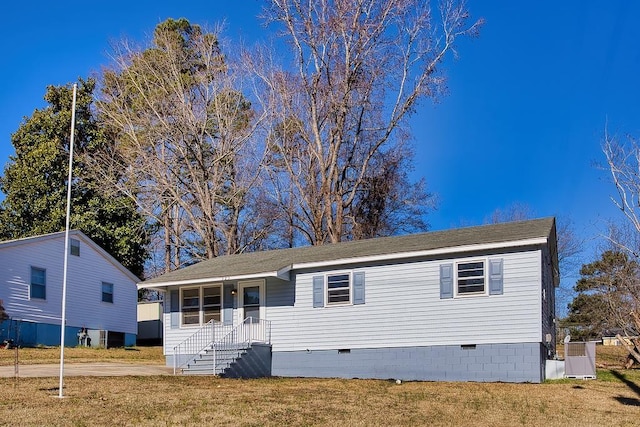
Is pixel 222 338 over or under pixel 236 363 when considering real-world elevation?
over

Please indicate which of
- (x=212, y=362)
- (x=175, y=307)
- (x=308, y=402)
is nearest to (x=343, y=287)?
(x=212, y=362)

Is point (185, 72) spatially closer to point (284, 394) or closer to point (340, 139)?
point (340, 139)

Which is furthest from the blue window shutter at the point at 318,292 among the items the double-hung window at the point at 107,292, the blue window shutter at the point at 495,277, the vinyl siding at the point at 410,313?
the double-hung window at the point at 107,292

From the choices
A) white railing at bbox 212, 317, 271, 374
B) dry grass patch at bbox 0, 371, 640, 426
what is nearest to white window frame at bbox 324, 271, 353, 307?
→ white railing at bbox 212, 317, 271, 374

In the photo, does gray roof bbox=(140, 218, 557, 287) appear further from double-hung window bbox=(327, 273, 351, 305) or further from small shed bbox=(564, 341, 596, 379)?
small shed bbox=(564, 341, 596, 379)

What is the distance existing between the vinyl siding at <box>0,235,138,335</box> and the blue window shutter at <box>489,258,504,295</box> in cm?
1853

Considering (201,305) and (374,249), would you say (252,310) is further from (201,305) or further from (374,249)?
(374,249)

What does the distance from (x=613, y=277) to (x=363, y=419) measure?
23.1 m

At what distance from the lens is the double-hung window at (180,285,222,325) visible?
2214 cm

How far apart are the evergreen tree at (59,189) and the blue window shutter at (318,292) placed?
58.9ft

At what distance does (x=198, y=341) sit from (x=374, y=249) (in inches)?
242

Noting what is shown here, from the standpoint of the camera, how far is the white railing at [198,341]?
21.5 m

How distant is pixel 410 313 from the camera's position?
1902cm

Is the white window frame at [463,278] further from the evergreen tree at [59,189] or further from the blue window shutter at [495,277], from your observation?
the evergreen tree at [59,189]
